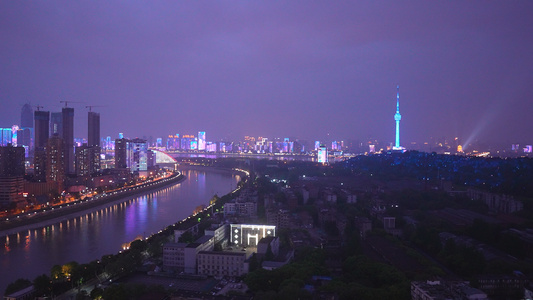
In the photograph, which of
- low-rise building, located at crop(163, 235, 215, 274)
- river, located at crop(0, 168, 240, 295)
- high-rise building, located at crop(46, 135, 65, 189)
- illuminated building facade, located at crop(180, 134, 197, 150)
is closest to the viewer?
low-rise building, located at crop(163, 235, 215, 274)

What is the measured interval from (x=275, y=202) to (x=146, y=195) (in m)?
4.93

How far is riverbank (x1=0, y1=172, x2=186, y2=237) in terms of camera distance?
774 centimetres

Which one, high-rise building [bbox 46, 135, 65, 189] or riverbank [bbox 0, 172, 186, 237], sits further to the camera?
high-rise building [bbox 46, 135, 65, 189]

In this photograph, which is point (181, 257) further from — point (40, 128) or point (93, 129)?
point (93, 129)

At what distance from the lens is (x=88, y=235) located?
23.9 ft

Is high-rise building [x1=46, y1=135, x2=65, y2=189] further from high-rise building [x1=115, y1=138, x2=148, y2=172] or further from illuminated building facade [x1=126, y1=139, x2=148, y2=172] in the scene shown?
illuminated building facade [x1=126, y1=139, x2=148, y2=172]

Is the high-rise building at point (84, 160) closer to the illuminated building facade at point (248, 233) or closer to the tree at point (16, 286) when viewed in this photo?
the illuminated building facade at point (248, 233)

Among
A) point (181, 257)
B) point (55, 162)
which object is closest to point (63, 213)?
point (55, 162)

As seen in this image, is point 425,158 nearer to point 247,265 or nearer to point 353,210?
point 353,210

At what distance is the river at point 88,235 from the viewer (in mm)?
5575

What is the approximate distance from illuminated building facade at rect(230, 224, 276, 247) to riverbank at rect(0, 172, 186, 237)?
385 centimetres

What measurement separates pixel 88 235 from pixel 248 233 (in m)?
2.72

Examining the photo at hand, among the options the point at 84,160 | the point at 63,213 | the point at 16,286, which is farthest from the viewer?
the point at 84,160

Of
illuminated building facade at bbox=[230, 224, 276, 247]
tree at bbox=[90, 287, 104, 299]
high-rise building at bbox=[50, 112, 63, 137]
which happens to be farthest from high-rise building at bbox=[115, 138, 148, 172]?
tree at bbox=[90, 287, 104, 299]
